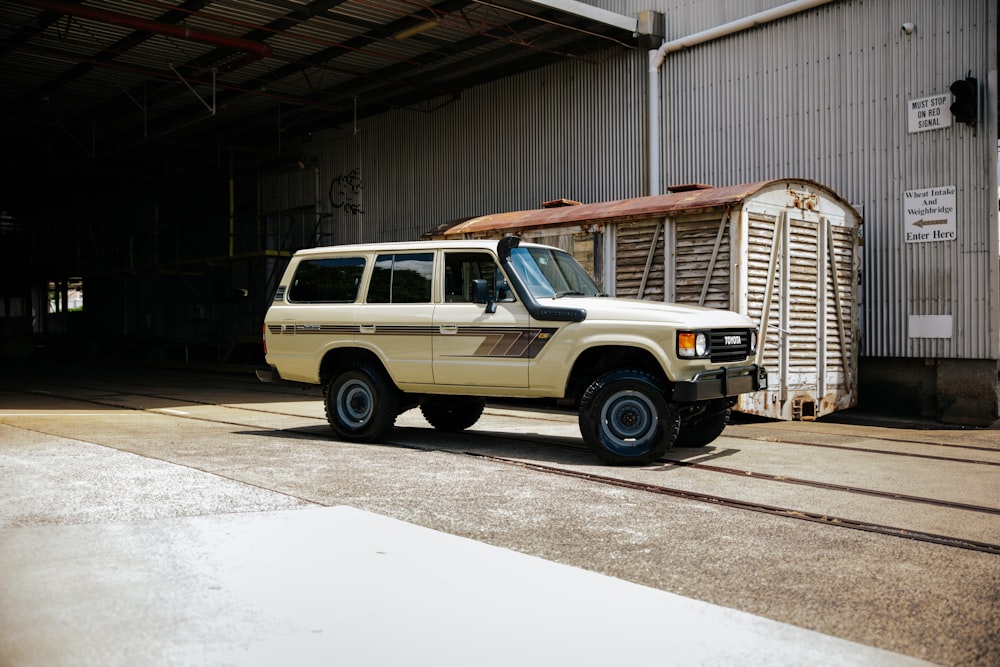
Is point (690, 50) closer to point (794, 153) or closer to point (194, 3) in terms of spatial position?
point (794, 153)

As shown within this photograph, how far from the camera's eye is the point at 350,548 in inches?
206

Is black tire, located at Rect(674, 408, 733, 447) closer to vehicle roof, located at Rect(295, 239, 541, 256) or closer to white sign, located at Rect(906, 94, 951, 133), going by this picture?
vehicle roof, located at Rect(295, 239, 541, 256)

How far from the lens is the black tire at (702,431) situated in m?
9.78

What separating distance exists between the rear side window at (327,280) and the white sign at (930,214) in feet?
29.3

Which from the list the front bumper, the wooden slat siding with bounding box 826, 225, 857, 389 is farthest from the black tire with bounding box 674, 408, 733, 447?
the wooden slat siding with bounding box 826, 225, 857, 389

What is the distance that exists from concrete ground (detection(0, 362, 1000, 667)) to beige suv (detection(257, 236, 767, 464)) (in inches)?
20.3

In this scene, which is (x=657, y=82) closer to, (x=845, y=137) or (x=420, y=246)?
(x=845, y=137)

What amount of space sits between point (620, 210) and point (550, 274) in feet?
16.3

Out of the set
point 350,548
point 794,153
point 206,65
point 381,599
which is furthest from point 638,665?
point 206,65

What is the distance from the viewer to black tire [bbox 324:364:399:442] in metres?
9.84

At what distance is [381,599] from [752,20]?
14732 millimetres

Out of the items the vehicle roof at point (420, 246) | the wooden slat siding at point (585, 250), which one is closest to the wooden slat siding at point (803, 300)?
the wooden slat siding at point (585, 250)

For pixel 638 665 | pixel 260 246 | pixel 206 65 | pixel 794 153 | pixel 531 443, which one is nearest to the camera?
pixel 638 665

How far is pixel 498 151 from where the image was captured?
21.8m
